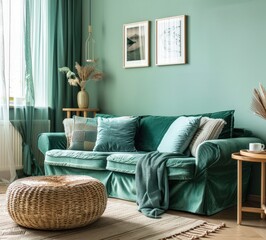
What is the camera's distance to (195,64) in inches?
179

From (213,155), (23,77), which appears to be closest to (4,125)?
(23,77)

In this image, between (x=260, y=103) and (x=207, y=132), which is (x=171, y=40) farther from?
(x=260, y=103)

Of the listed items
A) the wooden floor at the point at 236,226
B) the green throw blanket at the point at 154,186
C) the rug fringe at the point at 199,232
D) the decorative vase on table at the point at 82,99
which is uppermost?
the decorative vase on table at the point at 82,99

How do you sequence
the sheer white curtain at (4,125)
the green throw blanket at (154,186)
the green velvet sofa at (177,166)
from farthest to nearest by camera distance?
the sheer white curtain at (4,125) < the green throw blanket at (154,186) < the green velvet sofa at (177,166)

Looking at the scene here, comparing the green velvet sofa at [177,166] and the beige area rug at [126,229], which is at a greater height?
the green velvet sofa at [177,166]

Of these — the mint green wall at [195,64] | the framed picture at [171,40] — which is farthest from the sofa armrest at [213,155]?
the framed picture at [171,40]

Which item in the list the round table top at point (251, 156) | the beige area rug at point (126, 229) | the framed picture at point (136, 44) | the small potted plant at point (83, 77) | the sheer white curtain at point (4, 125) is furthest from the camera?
the small potted plant at point (83, 77)

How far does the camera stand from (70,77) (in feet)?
18.4

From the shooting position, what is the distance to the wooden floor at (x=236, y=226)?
2.91m

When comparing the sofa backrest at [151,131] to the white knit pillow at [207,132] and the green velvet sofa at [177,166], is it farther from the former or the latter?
the white knit pillow at [207,132]

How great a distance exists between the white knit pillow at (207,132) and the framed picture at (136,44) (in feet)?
4.49

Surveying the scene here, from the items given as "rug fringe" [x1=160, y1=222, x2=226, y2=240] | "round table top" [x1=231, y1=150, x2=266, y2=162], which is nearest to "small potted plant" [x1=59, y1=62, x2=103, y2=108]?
"round table top" [x1=231, y1=150, x2=266, y2=162]

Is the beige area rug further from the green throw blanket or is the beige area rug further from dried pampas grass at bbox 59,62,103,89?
dried pampas grass at bbox 59,62,103,89

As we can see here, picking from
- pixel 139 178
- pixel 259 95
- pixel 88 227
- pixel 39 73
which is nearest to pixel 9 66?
pixel 39 73
